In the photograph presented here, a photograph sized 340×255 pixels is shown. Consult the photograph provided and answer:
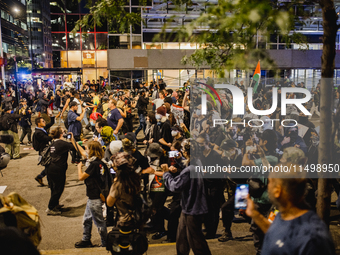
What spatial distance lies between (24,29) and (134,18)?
138 m

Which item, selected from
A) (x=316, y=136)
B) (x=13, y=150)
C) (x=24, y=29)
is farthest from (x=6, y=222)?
(x=24, y=29)

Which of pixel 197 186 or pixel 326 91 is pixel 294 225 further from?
pixel 197 186

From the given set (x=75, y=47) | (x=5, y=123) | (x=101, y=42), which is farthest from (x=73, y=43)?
(x=5, y=123)

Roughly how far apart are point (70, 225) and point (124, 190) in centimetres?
281

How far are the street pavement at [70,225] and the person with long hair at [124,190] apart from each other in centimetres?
105

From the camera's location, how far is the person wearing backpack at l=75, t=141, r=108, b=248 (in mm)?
5199

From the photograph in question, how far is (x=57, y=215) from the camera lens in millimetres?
6812

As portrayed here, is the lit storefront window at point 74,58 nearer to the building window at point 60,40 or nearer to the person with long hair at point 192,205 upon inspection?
the building window at point 60,40

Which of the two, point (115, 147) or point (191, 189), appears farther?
point (115, 147)

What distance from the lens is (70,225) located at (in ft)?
20.8

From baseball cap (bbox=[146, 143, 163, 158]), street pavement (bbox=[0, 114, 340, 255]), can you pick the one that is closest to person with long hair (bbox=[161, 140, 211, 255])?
street pavement (bbox=[0, 114, 340, 255])

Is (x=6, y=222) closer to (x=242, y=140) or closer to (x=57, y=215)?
Result: (x=57, y=215)

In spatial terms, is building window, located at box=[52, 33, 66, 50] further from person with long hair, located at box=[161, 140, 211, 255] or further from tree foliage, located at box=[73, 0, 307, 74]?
person with long hair, located at box=[161, 140, 211, 255]

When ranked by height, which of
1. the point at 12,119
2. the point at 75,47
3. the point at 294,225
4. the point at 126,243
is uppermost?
the point at 75,47
